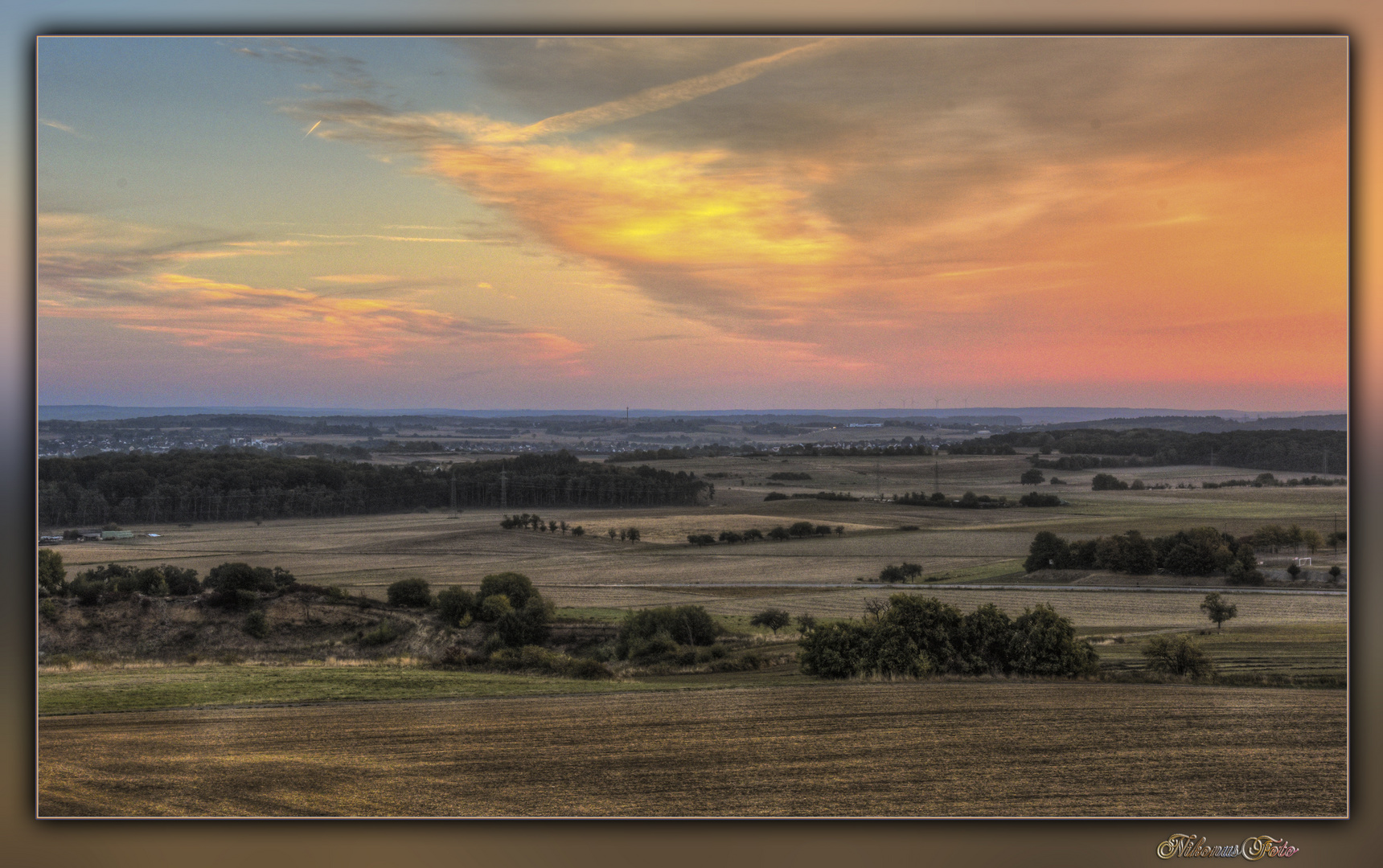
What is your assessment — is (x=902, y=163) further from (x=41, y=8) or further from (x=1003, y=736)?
(x=41, y=8)

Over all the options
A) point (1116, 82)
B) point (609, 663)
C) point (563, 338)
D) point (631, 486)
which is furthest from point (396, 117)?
point (1116, 82)

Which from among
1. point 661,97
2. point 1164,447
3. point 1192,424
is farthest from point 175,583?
point 1192,424

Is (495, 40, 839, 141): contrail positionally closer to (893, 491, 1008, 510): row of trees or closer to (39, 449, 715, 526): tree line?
(39, 449, 715, 526): tree line

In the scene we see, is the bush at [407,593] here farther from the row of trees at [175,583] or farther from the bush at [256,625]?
the bush at [256,625]

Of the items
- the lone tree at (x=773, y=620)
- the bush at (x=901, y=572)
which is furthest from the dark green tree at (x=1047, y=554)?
the lone tree at (x=773, y=620)

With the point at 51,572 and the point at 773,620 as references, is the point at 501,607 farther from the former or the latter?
the point at 51,572
